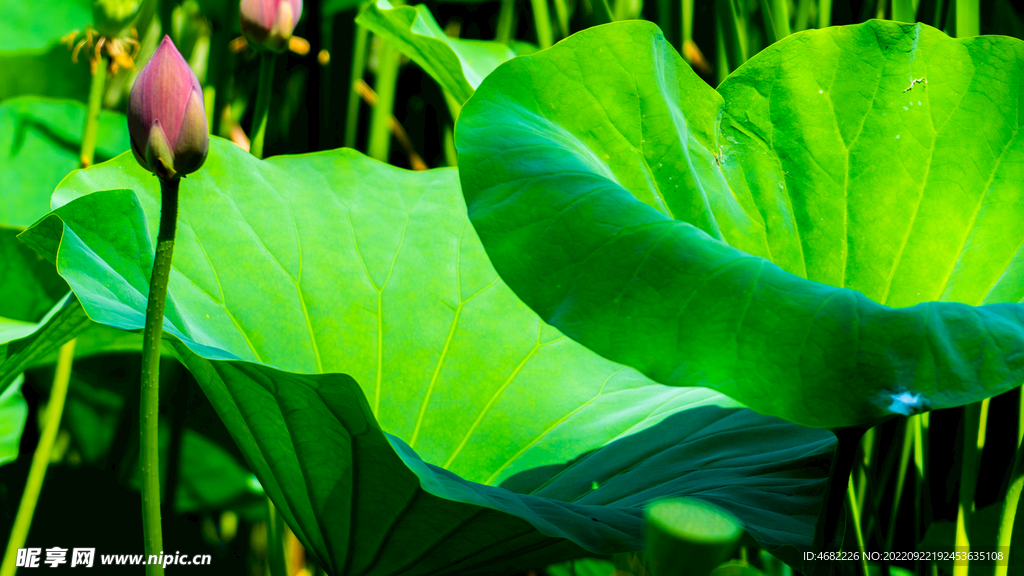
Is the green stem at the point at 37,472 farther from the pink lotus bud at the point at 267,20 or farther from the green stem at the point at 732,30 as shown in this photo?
the green stem at the point at 732,30

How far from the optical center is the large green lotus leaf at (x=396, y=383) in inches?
23.6

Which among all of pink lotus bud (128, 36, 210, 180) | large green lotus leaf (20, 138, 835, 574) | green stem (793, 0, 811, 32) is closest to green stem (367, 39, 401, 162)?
large green lotus leaf (20, 138, 835, 574)

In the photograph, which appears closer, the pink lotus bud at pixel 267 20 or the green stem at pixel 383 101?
the pink lotus bud at pixel 267 20

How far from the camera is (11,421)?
38.1 inches

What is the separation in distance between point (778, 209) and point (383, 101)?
75 centimetres

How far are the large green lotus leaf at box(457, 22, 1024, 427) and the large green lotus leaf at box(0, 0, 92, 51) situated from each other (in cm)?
131

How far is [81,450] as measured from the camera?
4.19 ft

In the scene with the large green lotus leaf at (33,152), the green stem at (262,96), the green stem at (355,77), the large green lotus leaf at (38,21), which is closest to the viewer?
the green stem at (262,96)

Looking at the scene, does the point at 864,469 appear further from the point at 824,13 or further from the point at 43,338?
the point at 43,338

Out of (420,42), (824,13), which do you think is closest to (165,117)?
(420,42)

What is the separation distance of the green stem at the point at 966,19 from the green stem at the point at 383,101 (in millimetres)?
829

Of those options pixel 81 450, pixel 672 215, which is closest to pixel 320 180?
pixel 672 215

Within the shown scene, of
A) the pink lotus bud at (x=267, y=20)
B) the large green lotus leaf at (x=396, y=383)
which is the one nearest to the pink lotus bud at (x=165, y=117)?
the large green lotus leaf at (x=396, y=383)

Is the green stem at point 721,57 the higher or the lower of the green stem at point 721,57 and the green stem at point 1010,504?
the higher
